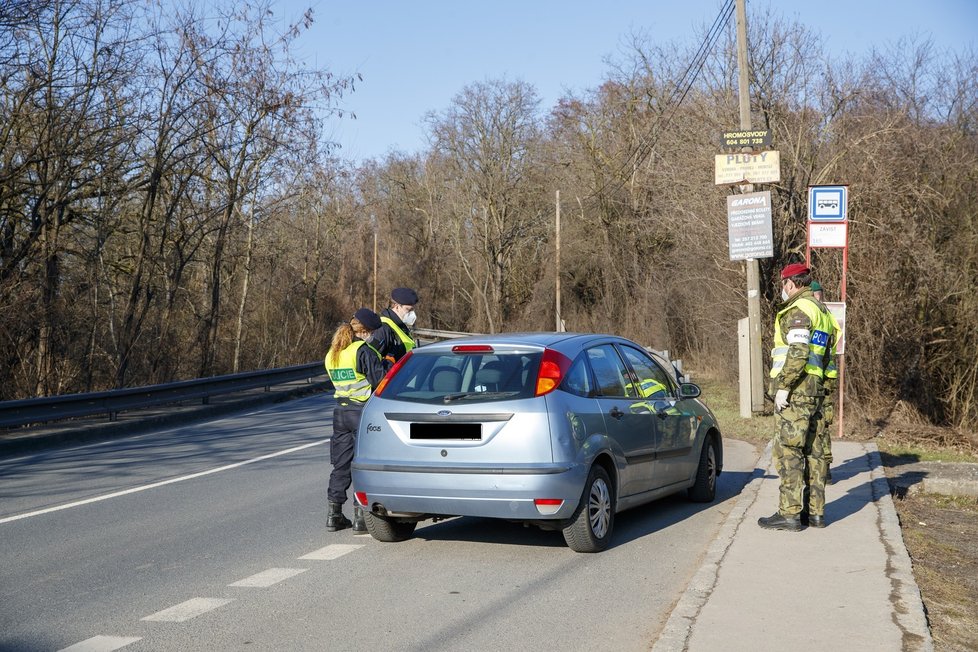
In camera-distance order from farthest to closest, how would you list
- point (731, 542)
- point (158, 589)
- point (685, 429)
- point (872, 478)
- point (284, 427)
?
point (284, 427) → point (872, 478) → point (685, 429) → point (731, 542) → point (158, 589)

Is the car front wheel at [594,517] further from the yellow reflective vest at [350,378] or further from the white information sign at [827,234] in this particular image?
the white information sign at [827,234]

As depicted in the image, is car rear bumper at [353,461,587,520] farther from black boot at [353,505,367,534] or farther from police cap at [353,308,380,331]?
police cap at [353,308,380,331]

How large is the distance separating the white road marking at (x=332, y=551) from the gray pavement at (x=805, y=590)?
264cm

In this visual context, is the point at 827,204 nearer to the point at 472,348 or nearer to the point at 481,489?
the point at 472,348

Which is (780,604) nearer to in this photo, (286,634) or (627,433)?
(627,433)

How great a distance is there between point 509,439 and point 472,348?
3.00 ft

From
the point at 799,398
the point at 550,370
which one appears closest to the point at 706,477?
the point at 799,398

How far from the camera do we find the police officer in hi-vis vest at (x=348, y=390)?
8250mm

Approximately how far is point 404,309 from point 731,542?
3737 millimetres

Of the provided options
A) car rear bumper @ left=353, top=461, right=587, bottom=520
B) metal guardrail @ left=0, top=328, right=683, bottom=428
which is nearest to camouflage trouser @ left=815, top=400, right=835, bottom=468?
car rear bumper @ left=353, top=461, right=587, bottom=520

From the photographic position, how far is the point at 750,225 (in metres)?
15.7

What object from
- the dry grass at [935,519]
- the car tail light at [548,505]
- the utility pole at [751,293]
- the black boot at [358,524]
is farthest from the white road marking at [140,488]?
the utility pole at [751,293]

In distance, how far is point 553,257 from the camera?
4788 cm

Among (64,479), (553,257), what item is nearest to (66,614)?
(64,479)
